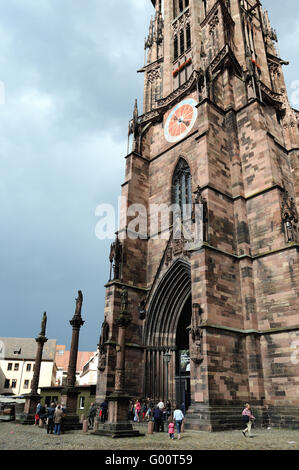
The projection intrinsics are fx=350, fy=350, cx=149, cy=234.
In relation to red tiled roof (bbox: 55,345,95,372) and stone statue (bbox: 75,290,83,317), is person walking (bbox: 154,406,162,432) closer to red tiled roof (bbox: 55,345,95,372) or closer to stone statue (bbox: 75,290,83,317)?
stone statue (bbox: 75,290,83,317)

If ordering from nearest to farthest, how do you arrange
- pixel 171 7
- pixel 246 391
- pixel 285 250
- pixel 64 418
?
pixel 64 418 < pixel 246 391 < pixel 285 250 < pixel 171 7

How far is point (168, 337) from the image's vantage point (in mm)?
18219

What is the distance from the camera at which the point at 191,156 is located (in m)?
20.8

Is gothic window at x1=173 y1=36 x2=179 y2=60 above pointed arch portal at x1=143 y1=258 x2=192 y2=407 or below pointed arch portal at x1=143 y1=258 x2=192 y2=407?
above

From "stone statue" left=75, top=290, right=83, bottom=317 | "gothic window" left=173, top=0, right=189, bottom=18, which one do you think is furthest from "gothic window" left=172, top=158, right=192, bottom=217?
"gothic window" left=173, top=0, right=189, bottom=18

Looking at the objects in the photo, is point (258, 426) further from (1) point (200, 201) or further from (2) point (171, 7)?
(2) point (171, 7)

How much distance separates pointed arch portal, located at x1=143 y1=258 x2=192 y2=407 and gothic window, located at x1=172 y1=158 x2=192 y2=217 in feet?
12.5

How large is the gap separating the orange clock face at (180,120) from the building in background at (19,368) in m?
37.6

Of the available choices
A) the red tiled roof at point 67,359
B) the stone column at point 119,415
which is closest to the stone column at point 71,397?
the stone column at point 119,415

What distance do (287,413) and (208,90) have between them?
1602cm

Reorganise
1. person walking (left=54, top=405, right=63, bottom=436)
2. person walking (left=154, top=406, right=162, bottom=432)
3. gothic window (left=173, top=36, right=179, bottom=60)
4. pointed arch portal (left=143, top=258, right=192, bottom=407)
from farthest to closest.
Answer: gothic window (left=173, top=36, right=179, bottom=60) → pointed arch portal (left=143, top=258, right=192, bottom=407) → person walking (left=154, top=406, right=162, bottom=432) → person walking (left=54, top=405, right=63, bottom=436)

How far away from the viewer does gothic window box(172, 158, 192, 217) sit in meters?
20.2

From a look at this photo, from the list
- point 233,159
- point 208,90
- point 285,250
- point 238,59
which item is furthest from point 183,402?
point 238,59

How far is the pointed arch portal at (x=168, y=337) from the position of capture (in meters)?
17.2
